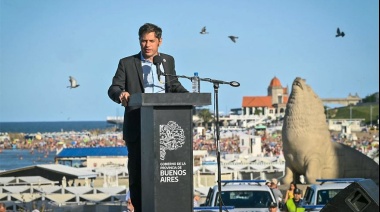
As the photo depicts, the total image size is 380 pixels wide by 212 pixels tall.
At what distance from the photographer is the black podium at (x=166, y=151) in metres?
7.11

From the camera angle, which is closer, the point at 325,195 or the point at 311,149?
the point at 325,195

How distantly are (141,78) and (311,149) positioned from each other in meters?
19.8

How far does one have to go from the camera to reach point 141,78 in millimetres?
7703

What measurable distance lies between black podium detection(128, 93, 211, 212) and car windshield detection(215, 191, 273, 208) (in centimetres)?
767

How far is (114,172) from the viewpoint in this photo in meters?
36.5

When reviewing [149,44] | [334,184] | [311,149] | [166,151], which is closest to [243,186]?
[334,184]

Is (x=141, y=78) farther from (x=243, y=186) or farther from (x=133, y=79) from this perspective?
(x=243, y=186)

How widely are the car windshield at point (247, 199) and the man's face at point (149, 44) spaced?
7.38 metres

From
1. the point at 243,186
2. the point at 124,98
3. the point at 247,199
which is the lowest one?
the point at 247,199

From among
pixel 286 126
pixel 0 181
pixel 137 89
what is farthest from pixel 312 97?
pixel 137 89

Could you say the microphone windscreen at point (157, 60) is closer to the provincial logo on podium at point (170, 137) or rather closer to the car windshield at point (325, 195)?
the provincial logo on podium at point (170, 137)

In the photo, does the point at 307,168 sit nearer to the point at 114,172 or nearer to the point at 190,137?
the point at 114,172

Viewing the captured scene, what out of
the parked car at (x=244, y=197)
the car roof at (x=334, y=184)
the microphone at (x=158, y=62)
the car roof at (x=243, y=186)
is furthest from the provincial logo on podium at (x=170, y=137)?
the car roof at (x=334, y=184)

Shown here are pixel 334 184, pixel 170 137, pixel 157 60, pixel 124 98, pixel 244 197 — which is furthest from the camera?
pixel 334 184
